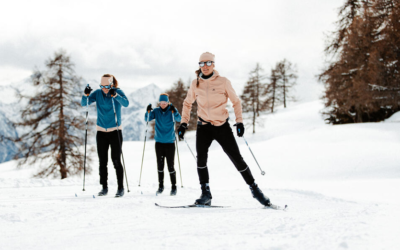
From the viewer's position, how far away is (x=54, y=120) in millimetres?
16641

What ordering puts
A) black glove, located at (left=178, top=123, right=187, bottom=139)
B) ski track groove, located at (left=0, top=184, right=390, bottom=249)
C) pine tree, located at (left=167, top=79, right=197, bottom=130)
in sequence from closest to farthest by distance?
ski track groove, located at (left=0, top=184, right=390, bottom=249), black glove, located at (left=178, top=123, right=187, bottom=139), pine tree, located at (left=167, top=79, right=197, bottom=130)

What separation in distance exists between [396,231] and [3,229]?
3.77 metres

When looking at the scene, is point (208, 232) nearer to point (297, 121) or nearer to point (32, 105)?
point (32, 105)

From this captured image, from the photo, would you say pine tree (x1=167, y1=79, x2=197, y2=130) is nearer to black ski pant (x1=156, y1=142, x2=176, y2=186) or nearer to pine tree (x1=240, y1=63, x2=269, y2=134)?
pine tree (x1=240, y1=63, x2=269, y2=134)

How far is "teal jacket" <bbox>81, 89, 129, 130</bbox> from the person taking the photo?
5027mm

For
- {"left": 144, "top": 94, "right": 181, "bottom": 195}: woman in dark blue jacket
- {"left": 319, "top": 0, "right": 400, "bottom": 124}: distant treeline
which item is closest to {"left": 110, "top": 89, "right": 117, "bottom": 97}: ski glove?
{"left": 144, "top": 94, "right": 181, "bottom": 195}: woman in dark blue jacket

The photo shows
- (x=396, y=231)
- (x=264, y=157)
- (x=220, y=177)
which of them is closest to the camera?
(x=396, y=231)

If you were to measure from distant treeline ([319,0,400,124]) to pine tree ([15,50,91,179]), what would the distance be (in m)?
19.4

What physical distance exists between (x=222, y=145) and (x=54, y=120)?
15748 millimetres

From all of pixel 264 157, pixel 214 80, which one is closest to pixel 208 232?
pixel 214 80

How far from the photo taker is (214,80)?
4074mm

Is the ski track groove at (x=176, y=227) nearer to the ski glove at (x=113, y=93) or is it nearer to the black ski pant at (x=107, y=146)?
the black ski pant at (x=107, y=146)

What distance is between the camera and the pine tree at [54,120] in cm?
1622

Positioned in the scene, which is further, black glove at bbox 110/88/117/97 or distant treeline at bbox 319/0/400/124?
distant treeline at bbox 319/0/400/124
